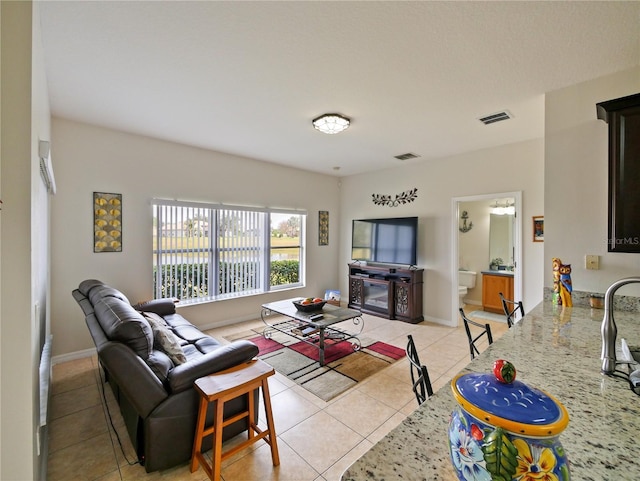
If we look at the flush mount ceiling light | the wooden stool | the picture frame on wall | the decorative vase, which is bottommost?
the wooden stool

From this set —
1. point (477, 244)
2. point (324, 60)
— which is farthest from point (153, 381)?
point (477, 244)

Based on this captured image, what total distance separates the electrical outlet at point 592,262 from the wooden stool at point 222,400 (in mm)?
2566

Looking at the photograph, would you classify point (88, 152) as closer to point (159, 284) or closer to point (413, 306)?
point (159, 284)

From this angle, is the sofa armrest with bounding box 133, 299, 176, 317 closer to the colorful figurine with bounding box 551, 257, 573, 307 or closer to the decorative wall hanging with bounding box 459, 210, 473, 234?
the colorful figurine with bounding box 551, 257, 573, 307

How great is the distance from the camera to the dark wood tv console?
476 cm

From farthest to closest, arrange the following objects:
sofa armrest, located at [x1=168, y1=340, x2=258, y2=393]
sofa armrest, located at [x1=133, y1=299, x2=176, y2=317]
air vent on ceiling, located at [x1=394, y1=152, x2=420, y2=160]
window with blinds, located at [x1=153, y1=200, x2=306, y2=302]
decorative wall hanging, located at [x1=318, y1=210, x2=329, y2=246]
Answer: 1. decorative wall hanging, located at [x1=318, y1=210, x2=329, y2=246]
2. air vent on ceiling, located at [x1=394, y1=152, x2=420, y2=160]
3. window with blinds, located at [x1=153, y1=200, x2=306, y2=302]
4. sofa armrest, located at [x1=133, y1=299, x2=176, y2=317]
5. sofa armrest, located at [x1=168, y1=340, x2=258, y2=393]

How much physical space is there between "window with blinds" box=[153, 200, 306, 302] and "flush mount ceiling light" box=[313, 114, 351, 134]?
213 centimetres

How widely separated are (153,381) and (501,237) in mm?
6515

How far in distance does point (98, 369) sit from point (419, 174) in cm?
515

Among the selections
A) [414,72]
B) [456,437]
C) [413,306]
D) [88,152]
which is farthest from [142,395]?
[413,306]

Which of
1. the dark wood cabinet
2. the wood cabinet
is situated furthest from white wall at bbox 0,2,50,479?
the wood cabinet

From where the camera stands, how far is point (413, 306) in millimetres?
4715

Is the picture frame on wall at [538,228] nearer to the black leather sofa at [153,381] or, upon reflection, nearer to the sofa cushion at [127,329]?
the black leather sofa at [153,381]

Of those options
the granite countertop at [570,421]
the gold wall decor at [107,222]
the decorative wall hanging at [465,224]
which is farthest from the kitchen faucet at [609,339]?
the decorative wall hanging at [465,224]
